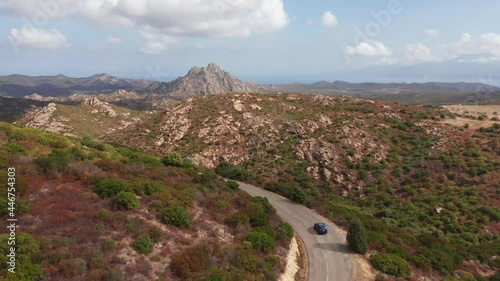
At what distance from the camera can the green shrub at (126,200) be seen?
21.2 m

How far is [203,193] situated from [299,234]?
34.0ft

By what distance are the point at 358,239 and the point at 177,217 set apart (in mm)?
15959

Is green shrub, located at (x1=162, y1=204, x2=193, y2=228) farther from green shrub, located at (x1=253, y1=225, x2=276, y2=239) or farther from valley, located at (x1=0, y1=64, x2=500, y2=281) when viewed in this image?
green shrub, located at (x1=253, y1=225, x2=276, y2=239)

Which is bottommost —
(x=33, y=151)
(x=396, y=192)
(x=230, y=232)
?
(x=396, y=192)

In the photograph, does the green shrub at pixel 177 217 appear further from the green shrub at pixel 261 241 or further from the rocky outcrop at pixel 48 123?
the rocky outcrop at pixel 48 123

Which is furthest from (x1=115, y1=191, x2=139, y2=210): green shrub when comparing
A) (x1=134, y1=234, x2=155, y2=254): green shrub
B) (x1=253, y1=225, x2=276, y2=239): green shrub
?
(x1=253, y1=225, x2=276, y2=239): green shrub

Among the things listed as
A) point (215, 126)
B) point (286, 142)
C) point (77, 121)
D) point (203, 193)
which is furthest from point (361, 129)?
point (77, 121)

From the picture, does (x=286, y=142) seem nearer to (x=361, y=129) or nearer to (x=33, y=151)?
(x=361, y=129)

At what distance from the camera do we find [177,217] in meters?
21.6

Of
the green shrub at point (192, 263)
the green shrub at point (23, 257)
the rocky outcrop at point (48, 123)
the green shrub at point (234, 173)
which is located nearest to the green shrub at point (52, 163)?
the green shrub at point (23, 257)

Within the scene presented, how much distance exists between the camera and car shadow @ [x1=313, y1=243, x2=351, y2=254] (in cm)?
2662

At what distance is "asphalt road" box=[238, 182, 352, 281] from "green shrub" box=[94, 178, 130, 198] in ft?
53.2

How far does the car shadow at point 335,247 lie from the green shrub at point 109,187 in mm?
17843

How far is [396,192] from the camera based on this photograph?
45.5 metres
